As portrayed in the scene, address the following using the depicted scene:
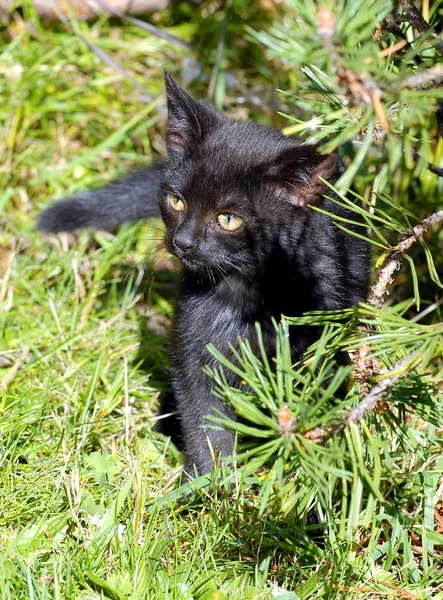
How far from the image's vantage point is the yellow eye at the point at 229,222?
169 cm

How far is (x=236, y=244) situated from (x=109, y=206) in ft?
2.89

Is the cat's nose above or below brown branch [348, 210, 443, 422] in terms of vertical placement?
below

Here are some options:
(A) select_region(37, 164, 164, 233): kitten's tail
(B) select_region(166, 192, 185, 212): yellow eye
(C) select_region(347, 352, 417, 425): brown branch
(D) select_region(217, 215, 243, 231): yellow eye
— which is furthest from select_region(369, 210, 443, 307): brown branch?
(A) select_region(37, 164, 164, 233): kitten's tail

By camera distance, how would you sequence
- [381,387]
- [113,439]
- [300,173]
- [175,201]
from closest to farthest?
[381,387]
[300,173]
[175,201]
[113,439]

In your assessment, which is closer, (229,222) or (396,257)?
(396,257)

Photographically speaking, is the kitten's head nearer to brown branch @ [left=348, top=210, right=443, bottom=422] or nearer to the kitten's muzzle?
the kitten's muzzle

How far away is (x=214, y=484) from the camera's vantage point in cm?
164

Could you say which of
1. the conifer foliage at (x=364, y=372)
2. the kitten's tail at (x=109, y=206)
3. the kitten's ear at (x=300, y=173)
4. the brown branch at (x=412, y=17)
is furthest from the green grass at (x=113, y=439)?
the brown branch at (x=412, y=17)

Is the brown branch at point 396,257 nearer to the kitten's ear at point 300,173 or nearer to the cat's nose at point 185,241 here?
the kitten's ear at point 300,173

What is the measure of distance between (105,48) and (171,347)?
1.68m

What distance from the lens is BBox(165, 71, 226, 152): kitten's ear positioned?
1.83 metres

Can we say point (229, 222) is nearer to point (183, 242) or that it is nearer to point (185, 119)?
point (183, 242)

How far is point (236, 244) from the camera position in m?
1.69

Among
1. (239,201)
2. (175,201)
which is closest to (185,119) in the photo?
(175,201)
